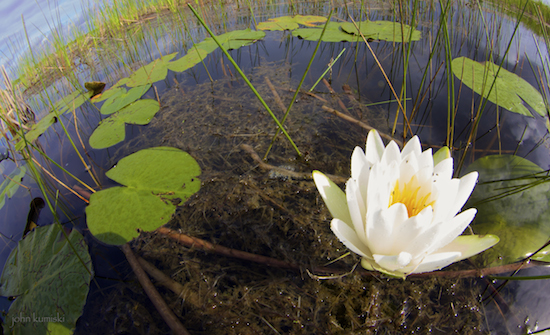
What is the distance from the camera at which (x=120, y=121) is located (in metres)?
2.30

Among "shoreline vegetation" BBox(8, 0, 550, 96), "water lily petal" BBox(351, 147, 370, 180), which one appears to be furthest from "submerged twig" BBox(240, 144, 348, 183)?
"shoreline vegetation" BBox(8, 0, 550, 96)

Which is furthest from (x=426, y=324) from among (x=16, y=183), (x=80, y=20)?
(x=80, y=20)

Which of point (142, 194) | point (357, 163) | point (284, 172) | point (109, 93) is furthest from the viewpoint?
point (109, 93)

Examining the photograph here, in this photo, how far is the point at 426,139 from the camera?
1923mm

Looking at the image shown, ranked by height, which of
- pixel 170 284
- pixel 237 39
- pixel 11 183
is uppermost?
pixel 237 39

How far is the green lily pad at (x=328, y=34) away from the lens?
3164mm

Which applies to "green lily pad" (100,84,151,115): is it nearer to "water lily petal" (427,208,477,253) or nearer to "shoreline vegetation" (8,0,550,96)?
"shoreline vegetation" (8,0,550,96)

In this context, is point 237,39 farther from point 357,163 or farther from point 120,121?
point 357,163

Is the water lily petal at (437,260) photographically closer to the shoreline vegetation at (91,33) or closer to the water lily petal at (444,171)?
the water lily petal at (444,171)

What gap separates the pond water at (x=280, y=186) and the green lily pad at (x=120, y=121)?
0.23 ft

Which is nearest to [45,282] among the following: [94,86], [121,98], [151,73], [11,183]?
[11,183]

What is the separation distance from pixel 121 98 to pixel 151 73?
554 mm

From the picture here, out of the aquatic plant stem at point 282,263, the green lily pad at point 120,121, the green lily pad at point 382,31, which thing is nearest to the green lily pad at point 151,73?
the green lily pad at point 120,121

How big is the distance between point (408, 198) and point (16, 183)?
2.97 meters
